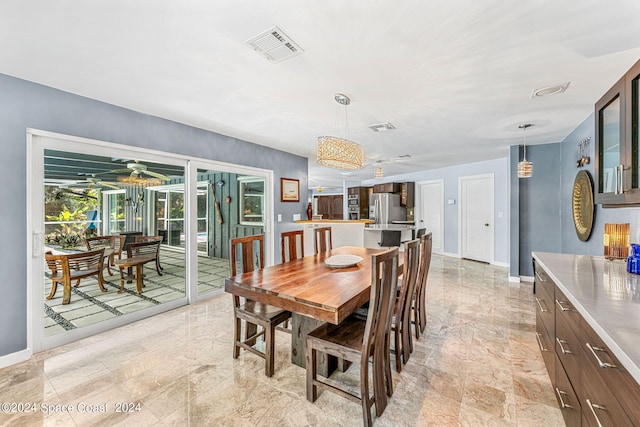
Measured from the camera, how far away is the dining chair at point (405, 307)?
2125 millimetres

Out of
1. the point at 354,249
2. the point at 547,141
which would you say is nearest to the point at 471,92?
the point at 354,249

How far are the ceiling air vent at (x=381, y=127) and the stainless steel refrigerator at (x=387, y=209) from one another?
441 centimetres

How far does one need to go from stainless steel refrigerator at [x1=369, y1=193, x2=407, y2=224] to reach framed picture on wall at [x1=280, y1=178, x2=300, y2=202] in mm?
3470

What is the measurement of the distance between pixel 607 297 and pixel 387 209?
21.7 feet

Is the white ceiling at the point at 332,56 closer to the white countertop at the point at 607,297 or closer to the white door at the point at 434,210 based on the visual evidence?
the white countertop at the point at 607,297

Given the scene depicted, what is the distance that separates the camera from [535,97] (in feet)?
8.73

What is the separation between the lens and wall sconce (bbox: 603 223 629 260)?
2.15 meters

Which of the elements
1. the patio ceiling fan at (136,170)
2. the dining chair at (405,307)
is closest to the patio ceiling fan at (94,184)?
the patio ceiling fan at (136,170)

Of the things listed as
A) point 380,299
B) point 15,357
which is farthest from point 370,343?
point 15,357

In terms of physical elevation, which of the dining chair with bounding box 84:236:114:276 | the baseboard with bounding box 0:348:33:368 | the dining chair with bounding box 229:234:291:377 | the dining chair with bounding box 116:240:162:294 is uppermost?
the dining chair with bounding box 84:236:114:276

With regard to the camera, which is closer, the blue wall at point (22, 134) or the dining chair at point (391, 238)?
the blue wall at point (22, 134)

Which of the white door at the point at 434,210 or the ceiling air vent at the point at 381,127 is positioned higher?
the ceiling air vent at the point at 381,127

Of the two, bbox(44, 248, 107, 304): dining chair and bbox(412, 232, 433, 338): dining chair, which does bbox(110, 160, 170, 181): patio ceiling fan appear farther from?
bbox(412, 232, 433, 338): dining chair

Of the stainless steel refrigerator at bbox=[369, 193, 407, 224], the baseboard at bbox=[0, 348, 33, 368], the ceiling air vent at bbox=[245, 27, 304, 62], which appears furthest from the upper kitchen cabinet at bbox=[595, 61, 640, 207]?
the stainless steel refrigerator at bbox=[369, 193, 407, 224]
